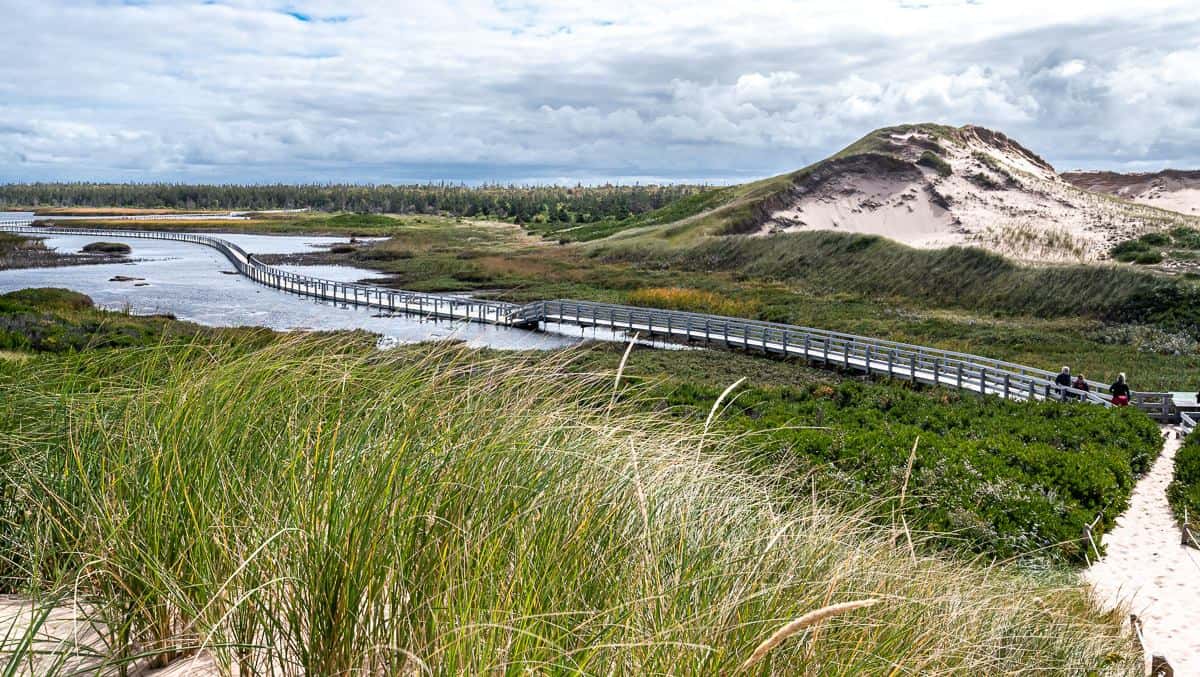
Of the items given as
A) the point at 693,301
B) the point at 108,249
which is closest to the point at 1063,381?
the point at 693,301

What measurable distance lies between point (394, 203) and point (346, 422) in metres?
197

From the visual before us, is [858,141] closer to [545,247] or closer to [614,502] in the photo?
[545,247]

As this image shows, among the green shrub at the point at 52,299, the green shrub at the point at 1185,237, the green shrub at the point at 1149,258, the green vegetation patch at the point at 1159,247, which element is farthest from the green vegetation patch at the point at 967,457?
the green shrub at the point at 1185,237

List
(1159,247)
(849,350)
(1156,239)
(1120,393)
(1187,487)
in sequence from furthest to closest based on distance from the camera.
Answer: (1156,239)
(1159,247)
(849,350)
(1120,393)
(1187,487)

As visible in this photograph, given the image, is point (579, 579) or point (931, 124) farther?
point (931, 124)

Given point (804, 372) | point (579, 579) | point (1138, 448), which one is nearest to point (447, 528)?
point (579, 579)

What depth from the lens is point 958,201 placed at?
63125mm

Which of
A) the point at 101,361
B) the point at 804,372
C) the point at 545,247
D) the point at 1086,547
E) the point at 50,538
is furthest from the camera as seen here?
the point at 545,247

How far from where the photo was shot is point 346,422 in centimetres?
405

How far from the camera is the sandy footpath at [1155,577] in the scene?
8.37 m

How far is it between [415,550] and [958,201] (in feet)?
220

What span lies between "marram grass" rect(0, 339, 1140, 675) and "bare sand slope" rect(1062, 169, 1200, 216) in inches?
3113

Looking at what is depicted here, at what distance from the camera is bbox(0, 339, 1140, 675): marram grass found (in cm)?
276

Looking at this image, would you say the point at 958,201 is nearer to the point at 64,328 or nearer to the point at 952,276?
the point at 952,276
